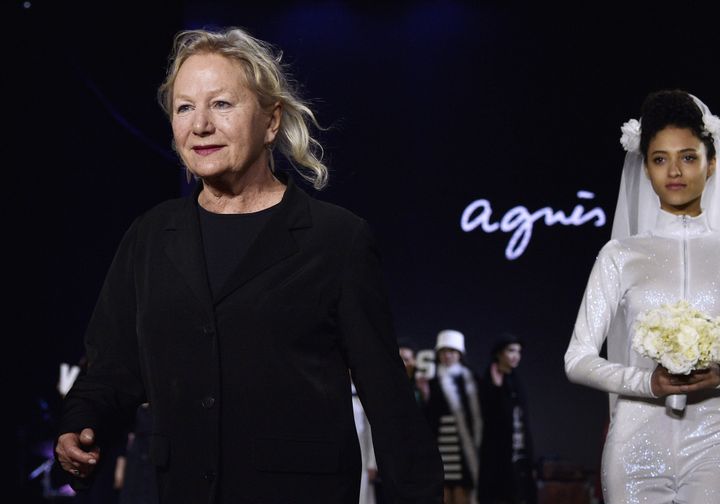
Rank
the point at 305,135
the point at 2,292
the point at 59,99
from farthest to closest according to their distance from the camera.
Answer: the point at 59,99 → the point at 2,292 → the point at 305,135

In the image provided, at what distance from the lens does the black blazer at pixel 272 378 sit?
2.46 m

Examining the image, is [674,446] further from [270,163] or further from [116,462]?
[116,462]

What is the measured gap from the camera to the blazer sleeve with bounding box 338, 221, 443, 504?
2465 mm

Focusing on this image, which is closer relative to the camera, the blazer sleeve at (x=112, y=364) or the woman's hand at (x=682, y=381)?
the blazer sleeve at (x=112, y=364)

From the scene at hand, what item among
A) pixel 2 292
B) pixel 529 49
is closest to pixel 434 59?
pixel 529 49

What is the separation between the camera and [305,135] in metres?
2.96

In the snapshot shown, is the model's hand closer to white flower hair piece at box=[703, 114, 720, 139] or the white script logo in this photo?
white flower hair piece at box=[703, 114, 720, 139]

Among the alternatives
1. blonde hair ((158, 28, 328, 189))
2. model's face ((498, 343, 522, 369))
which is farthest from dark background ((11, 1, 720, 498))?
blonde hair ((158, 28, 328, 189))

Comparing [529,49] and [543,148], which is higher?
[529,49]

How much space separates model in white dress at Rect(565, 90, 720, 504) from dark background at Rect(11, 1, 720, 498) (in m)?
8.20

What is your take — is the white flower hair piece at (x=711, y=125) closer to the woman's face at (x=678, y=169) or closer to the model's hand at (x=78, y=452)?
the woman's face at (x=678, y=169)

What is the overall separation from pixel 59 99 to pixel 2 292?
2.05 m

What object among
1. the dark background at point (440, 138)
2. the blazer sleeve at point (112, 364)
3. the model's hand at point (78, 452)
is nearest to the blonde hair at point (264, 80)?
the blazer sleeve at point (112, 364)

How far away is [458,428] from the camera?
1002 centimetres
